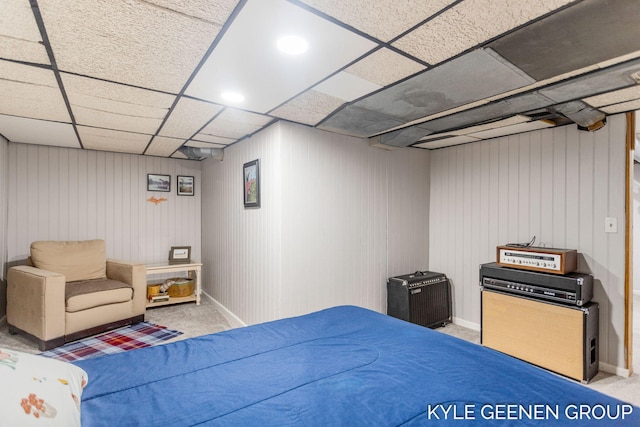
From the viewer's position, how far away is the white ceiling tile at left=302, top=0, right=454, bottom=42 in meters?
1.37

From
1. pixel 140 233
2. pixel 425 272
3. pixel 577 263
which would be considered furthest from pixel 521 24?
pixel 140 233

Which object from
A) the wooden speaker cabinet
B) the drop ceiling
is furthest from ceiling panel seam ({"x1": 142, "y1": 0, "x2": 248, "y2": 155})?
the wooden speaker cabinet

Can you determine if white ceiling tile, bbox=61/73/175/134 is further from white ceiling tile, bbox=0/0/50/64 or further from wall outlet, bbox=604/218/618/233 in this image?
wall outlet, bbox=604/218/618/233

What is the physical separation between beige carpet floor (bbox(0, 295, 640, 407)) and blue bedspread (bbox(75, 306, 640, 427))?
1.88 m

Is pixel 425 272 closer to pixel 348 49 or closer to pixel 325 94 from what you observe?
pixel 325 94

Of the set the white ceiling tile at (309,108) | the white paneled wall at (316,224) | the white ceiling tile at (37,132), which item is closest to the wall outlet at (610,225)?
the white paneled wall at (316,224)

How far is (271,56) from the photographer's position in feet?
6.08

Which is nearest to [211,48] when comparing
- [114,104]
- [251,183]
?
[114,104]

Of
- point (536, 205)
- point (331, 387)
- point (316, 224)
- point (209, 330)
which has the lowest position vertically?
point (209, 330)

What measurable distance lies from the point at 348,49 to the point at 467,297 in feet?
11.0

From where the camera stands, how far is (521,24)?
59.4 inches

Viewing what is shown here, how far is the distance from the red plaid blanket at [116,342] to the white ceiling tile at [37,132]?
2.16 m

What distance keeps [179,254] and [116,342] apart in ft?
5.69

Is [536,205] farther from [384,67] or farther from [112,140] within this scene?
[112,140]
